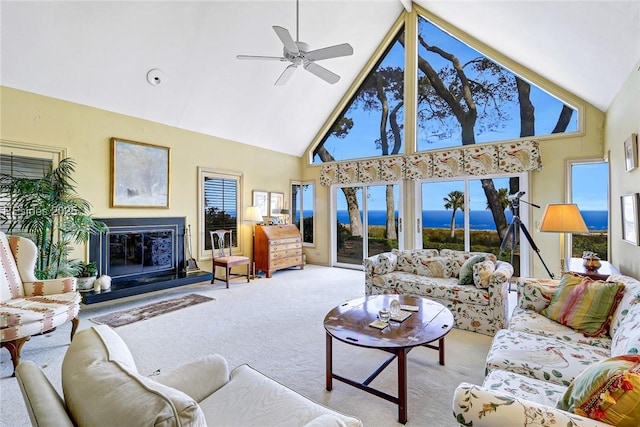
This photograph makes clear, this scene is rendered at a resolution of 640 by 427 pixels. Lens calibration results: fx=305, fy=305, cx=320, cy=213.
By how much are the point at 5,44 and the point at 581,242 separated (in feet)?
25.7

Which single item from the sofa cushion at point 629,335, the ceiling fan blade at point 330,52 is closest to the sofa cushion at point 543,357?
the sofa cushion at point 629,335

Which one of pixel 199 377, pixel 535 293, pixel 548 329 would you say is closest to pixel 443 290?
pixel 535 293

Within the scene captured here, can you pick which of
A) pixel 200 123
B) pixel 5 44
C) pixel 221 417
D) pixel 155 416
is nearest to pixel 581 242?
pixel 221 417

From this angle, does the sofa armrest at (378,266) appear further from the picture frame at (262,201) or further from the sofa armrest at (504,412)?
the picture frame at (262,201)

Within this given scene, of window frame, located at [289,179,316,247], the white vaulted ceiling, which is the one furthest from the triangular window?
window frame, located at [289,179,316,247]

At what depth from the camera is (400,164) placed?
19.9ft

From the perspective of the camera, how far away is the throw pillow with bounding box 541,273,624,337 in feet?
7.11

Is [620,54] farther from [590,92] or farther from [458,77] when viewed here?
[458,77]

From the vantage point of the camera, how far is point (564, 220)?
3.11 metres

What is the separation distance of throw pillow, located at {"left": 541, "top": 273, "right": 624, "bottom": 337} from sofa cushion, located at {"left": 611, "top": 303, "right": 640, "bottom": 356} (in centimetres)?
26

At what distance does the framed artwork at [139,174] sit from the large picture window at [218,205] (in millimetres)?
678

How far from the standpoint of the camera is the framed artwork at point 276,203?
22.7 ft

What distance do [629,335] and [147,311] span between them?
4565 mm

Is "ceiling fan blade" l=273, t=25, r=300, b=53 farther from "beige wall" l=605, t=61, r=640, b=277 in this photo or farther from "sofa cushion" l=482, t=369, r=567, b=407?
"sofa cushion" l=482, t=369, r=567, b=407
